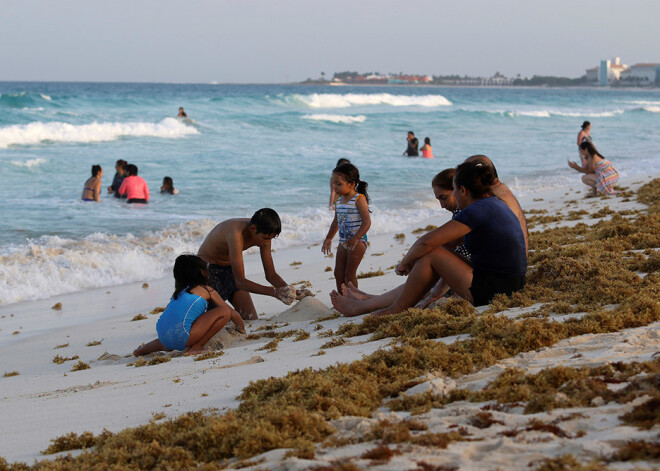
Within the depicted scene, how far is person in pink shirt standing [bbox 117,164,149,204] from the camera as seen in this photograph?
15477 mm

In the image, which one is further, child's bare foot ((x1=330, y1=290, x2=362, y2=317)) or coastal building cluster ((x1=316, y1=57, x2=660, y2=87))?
coastal building cluster ((x1=316, y1=57, x2=660, y2=87))

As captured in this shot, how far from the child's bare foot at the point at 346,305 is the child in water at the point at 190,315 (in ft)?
3.16

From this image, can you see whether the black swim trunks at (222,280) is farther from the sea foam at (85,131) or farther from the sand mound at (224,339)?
the sea foam at (85,131)

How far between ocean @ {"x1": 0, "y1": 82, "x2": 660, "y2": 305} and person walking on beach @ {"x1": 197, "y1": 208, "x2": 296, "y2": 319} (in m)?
3.32

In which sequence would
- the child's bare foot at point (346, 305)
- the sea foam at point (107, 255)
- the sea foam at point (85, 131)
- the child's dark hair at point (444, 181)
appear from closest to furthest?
1. the child's bare foot at point (346, 305)
2. the child's dark hair at point (444, 181)
3. the sea foam at point (107, 255)
4. the sea foam at point (85, 131)

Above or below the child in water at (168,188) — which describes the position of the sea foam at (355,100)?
above

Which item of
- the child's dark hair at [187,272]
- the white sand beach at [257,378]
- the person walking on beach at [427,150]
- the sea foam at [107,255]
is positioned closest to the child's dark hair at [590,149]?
the sea foam at [107,255]

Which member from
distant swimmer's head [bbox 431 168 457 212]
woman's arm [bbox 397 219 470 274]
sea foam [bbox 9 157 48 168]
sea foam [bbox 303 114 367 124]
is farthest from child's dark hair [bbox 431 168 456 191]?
sea foam [bbox 303 114 367 124]

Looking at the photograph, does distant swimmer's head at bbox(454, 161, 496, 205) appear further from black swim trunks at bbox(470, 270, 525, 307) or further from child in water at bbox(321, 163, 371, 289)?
child in water at bbox(321, 163, 371, 289)

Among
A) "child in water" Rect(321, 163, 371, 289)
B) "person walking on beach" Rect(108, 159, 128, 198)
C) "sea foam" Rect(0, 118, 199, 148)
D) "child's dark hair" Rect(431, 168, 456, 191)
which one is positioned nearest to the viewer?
"child's dark hair" Rect(431, 168, 456, 191)

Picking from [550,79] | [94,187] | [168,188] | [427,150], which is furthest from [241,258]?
[550,79]

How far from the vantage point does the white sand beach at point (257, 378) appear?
9.39 feet

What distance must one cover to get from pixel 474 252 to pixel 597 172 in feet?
30.1

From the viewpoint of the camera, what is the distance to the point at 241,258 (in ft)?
21.6
